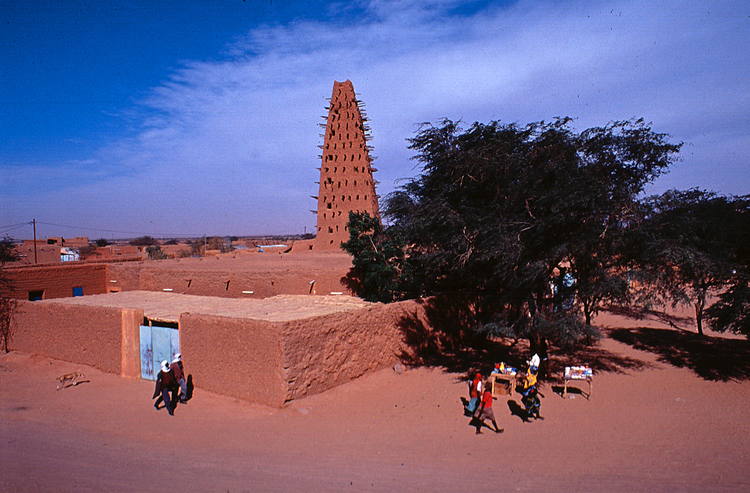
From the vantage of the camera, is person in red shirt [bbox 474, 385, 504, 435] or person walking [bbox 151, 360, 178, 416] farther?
person walking [bbox 151, 360, 178, 416]

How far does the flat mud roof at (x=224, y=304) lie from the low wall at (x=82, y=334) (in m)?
0.45

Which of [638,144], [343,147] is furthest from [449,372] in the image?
[343,147]

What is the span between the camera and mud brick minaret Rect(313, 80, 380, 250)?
2302 cm

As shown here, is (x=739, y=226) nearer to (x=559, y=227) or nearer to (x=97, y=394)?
(x=559, y=227)

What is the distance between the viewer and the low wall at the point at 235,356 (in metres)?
8.58

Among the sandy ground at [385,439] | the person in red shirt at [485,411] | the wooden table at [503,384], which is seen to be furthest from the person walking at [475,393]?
the wooden table at [503,384]

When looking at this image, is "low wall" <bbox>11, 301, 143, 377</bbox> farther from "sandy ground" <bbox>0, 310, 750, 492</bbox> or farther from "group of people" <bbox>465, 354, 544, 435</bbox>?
"group of people" <bbox>465, 354, 544, 435</bbox>

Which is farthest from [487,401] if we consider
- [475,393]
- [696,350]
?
[696,350]

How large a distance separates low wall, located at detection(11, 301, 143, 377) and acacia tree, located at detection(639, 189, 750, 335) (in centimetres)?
1211

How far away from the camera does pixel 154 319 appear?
1081 cm

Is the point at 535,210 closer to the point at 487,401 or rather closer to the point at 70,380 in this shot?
the point at 487,401

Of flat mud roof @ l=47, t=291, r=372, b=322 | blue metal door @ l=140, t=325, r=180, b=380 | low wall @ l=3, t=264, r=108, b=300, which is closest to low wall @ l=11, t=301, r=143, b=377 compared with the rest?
blue metal door @ l=140, t=325, r=180, b=380

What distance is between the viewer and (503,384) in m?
9.42

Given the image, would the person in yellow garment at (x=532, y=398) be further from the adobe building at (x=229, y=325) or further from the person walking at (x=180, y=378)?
the person walking at (x=180, y=378)
